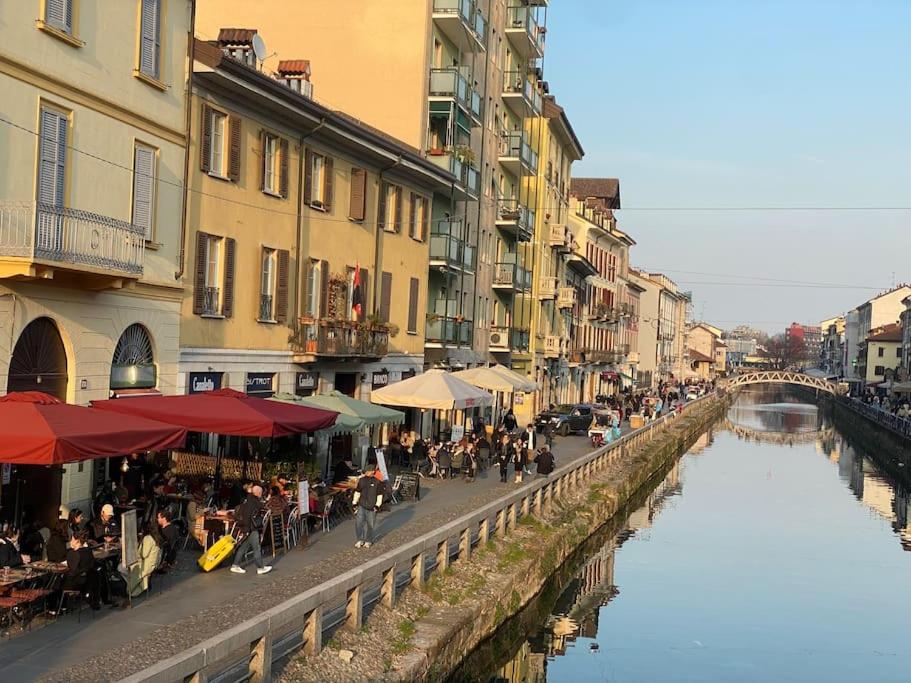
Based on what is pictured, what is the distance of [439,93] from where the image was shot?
1521 inches

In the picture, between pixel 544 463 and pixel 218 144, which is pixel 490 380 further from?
pixel 218 144

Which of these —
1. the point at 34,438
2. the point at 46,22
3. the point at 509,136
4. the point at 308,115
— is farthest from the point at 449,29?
the point at 34,438

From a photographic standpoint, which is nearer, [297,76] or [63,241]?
[63,241]

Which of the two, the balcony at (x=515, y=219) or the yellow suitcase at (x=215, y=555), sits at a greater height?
the balcony at (x=515, y=219)

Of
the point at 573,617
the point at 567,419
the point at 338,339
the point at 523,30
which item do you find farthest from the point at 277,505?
the point at 523,30

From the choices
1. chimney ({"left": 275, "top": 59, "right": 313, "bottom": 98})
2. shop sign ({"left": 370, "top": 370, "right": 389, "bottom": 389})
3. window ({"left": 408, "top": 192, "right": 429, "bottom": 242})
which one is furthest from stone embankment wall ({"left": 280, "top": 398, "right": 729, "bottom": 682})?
chimney ({"left": 275, "top": 59, "right": 313, "bottom": 98})

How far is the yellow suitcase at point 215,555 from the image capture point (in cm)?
1602

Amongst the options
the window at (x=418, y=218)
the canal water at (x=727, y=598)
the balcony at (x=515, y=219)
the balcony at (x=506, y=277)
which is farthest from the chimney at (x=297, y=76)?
the balcony at (x=506, y=277)

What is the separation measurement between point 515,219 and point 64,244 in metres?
33.3

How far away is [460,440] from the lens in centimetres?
3469

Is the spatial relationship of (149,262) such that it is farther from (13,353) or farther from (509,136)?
(509,136)

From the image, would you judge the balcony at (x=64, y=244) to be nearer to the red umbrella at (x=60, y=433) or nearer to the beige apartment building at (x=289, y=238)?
the red umbrella at (x=60, y=433)

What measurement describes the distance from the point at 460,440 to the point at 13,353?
62.6 feet

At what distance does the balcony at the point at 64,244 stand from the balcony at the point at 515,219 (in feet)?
101
